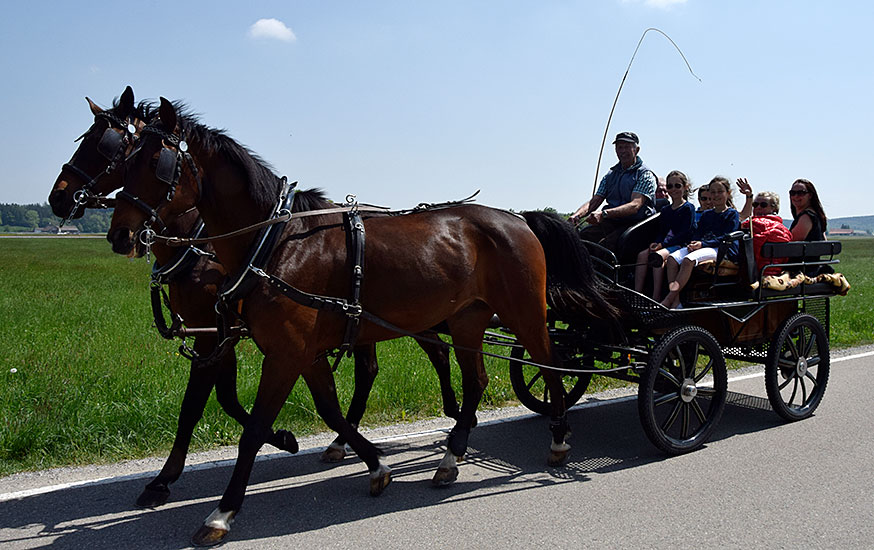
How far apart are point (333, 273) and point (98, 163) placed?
149 centimetres

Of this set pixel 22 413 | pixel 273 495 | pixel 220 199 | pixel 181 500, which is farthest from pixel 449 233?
pixel 22 413

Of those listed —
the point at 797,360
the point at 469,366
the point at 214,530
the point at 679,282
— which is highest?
the point at 679,282

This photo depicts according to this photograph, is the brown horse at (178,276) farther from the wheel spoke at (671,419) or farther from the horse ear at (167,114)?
the wheel spoke at (671,419)

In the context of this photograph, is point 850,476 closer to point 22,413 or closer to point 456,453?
point 456,453

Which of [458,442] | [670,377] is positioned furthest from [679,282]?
[458,442]

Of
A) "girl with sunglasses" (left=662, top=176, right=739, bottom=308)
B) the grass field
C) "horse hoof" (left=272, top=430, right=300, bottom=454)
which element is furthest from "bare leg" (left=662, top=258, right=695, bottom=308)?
"horse hoof" (left=272, top=430, right=300, bottom=454)

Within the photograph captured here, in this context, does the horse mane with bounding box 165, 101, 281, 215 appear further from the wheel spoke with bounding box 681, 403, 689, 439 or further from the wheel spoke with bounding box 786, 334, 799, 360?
the wheel spoke with bounding box 786, 334, 799, 360

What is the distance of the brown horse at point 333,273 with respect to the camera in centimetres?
371

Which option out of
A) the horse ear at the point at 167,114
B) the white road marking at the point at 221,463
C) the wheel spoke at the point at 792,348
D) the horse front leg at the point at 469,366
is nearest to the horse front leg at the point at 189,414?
the white road marking at the point at 221,463

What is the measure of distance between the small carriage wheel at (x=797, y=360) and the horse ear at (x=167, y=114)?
483 centimetres

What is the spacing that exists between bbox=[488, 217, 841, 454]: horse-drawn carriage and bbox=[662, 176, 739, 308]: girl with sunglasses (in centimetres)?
16

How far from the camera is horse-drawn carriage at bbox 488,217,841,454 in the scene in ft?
16.6

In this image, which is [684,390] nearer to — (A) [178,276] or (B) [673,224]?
(B) [673,224]

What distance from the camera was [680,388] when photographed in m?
5.08
